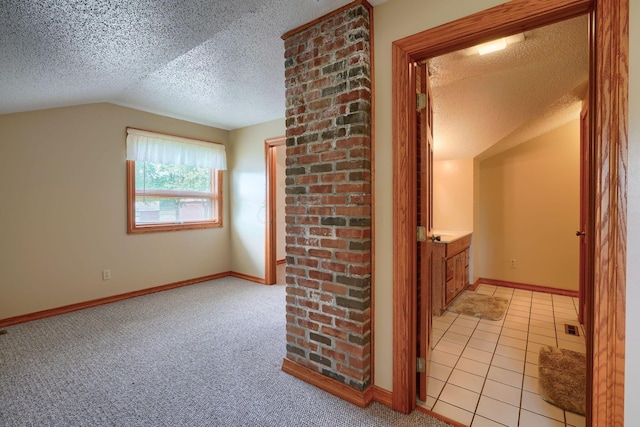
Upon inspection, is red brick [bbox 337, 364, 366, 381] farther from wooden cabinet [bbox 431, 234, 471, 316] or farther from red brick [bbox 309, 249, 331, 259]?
wooden cabinet [bbox 431, 234, 471, 316]

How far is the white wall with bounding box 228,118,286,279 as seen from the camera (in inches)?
169

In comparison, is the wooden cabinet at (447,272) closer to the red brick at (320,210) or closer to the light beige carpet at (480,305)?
the light beige carpet at (480,305)

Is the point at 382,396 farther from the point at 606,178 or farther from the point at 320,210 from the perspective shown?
the point at 606,178

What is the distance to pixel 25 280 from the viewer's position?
2.92 meters

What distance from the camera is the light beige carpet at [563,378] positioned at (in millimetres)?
1729

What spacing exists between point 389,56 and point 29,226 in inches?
142

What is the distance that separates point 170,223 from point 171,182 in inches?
22.1

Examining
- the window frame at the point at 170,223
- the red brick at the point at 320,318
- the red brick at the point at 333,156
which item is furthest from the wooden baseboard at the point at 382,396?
the window frame at the point at 170,223

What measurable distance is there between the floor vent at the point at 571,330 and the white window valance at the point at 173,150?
14.8 ft

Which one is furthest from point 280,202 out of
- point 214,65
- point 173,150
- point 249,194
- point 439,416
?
point 439,416

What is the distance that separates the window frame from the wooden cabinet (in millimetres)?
3154

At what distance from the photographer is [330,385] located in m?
1.80

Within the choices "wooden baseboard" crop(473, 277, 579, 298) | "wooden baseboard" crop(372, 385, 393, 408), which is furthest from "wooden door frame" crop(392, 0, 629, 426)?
"wooden baseboard" crop(473, 277, 579, 298)

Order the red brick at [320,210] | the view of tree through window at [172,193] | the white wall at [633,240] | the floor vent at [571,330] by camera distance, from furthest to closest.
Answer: the view of tree through window at [172,193] < the floor vent at [571,330] < the red brick at [320,210] < the white wall at [633,240]
